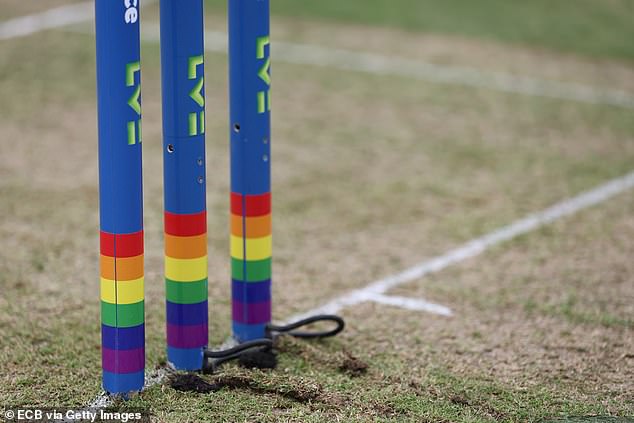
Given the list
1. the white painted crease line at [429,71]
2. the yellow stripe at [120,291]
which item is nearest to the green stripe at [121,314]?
the yellow stripe at [120,291]

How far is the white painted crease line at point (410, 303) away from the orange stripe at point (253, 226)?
1.02 meters

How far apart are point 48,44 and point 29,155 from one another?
3014 mm

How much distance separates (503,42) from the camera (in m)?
10.7

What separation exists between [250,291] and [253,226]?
0.97 ft

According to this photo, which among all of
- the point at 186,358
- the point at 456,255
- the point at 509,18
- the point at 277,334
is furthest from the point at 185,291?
the point at 509,18

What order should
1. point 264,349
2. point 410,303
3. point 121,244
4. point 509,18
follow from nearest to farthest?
point 121,244 < point 264,349 < point 410,303 < point 509,18

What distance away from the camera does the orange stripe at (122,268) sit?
3.89 meters

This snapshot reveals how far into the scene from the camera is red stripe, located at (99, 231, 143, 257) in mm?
3867

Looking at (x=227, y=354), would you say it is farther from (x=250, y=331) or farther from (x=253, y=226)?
(x=253, y=226)

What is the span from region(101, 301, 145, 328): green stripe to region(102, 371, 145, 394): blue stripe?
0.71ft

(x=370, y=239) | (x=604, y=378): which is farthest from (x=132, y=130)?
(x=370, y=239)

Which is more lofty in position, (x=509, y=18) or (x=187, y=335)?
(x=509, y=18)

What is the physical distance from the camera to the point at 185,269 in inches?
163

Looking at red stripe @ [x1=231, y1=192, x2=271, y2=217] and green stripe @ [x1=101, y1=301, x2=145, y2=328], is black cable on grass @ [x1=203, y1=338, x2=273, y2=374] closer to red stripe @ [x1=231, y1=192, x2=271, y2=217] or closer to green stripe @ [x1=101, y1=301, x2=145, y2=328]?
green stripe @ [x1=101, y1=301, x2=145, y2=328]
